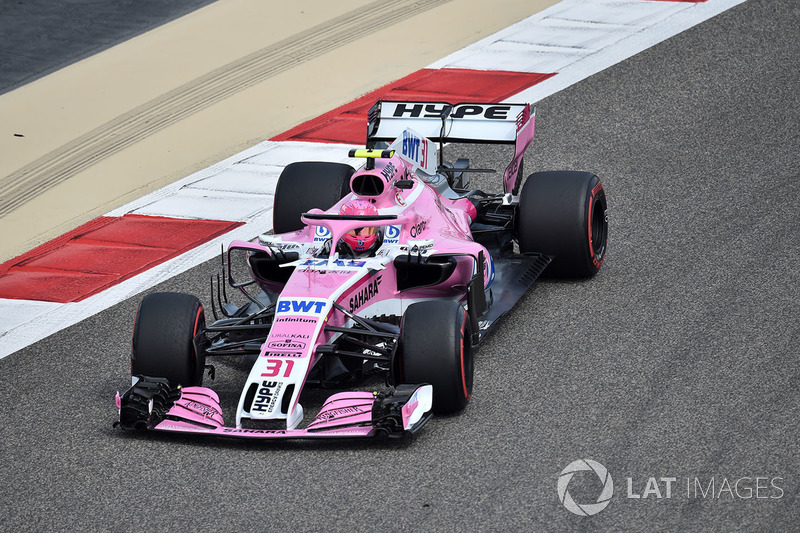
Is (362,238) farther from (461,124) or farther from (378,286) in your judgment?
(461,124)

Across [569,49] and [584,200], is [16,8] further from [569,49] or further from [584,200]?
[584,200]

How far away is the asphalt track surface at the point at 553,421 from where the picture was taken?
7.29 m

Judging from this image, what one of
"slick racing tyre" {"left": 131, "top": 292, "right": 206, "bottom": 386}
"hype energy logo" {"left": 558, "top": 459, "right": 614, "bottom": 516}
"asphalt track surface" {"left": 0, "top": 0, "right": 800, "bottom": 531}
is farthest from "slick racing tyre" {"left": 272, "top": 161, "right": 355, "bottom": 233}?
"hype energy logo" {"left": 558, "top": 459, "right": 614, "bottom": 516}

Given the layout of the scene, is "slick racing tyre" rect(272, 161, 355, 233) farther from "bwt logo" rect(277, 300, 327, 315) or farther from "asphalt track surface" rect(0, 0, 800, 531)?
"bwt logo" rect(277, 300, 327, 315)

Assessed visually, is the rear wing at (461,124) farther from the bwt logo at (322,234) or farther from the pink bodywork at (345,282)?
the bwt logo at (322,234)

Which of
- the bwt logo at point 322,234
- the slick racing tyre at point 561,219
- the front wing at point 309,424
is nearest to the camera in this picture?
the front wing at point 309,424

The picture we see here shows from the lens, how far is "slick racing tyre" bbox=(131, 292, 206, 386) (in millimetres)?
8477

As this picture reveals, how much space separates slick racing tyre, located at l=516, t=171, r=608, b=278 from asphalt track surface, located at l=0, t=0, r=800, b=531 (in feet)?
1.00

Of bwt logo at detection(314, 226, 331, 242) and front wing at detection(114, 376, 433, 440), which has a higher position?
bwt logo at detection(314, 226, 331, 242)

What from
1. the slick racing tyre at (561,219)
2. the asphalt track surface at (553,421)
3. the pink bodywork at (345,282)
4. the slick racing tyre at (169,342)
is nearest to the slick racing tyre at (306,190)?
the pink bodywork at (345,282)

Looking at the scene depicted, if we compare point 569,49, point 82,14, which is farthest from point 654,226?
point 82,14

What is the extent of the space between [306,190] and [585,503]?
4.73 m

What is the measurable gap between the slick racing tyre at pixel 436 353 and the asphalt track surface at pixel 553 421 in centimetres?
27

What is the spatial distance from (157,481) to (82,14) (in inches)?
554
